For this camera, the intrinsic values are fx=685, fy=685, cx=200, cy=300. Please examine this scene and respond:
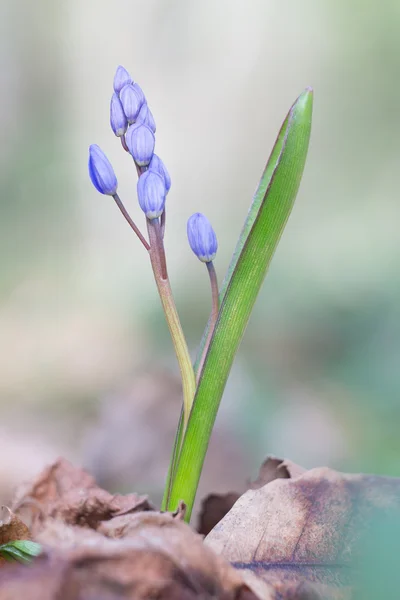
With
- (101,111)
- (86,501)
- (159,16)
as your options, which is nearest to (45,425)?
(86,501)

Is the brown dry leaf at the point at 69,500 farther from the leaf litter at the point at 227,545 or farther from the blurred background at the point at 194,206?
the blurred background at the point at 194,206

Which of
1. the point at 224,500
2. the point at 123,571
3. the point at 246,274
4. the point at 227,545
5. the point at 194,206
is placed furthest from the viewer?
the point at 194,206

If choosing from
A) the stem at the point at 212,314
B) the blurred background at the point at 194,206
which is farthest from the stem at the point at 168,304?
the blurred background at the point at 194,206

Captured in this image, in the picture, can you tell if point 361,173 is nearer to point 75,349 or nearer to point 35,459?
point 75,349

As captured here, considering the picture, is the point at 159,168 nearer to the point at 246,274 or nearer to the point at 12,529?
the point at 246,274

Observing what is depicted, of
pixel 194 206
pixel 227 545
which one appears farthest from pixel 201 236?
pixel 194 206
